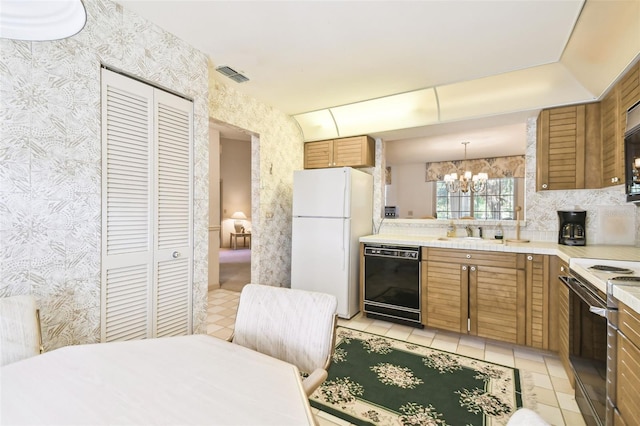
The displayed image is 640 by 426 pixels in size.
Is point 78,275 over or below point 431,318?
over

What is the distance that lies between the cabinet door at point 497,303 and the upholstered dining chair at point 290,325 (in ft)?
6.51

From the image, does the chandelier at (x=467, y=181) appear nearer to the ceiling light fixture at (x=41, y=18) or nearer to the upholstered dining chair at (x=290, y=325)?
the upholstered dining chair at (x=290, y=325)

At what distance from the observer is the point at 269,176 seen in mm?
3619

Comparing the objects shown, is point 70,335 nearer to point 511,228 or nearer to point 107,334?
point 107,334

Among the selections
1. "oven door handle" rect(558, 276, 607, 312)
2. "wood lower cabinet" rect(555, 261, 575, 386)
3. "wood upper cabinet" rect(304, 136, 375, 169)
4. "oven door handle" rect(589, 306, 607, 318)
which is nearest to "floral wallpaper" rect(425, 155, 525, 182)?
"wood upper cabinet" rect(304, 136, 375, 169)

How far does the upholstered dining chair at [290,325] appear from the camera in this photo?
1291 mm

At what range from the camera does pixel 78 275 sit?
5.42 ft

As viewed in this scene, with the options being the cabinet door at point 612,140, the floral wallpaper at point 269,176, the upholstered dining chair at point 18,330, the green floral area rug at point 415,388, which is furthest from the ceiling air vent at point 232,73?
the cabinet door at point 612,140

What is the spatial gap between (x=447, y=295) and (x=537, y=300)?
718 mm

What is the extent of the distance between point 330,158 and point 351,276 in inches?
63.3

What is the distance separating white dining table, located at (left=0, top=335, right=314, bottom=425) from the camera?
0.72 m

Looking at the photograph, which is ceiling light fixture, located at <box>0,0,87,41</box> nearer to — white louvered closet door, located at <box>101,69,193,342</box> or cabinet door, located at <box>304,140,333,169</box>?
white louvered closet door, located at <box>101,69,193,342</box>

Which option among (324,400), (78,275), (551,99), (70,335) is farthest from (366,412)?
(551,99)

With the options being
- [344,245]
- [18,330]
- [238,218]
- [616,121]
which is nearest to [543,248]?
[616,121]
